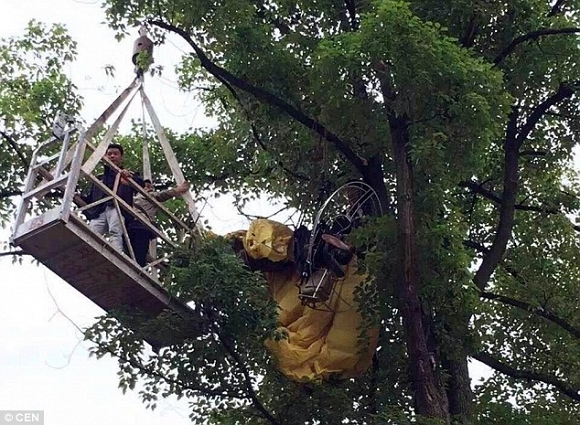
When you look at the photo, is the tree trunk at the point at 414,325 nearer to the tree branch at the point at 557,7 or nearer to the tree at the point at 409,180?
the tree at the point at 409,180

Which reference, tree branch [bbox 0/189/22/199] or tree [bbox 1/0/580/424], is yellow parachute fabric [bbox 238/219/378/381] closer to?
tree [bbox 1/0/580/424]

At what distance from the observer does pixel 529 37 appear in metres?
8.38

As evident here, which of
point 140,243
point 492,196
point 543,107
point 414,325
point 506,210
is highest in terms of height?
point 543,107

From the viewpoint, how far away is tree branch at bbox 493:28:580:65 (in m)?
8.28

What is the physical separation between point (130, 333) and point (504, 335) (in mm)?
4112

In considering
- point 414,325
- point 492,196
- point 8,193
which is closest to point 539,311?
point 492,196

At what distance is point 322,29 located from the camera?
880cm

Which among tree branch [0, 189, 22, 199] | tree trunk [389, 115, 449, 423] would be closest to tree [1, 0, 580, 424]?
tree trunk [389, 115, 449, 423]

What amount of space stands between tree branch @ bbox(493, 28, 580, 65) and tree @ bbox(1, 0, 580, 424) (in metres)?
0.03

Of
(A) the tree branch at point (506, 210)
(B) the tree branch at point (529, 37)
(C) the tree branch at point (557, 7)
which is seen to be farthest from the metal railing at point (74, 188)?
(C) the tree branch at point (557, 7)

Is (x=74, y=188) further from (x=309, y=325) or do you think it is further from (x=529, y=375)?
(x=529, y=375)

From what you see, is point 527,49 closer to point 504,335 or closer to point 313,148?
point 313,148

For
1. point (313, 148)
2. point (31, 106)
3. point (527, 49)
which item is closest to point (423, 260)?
point (313, 148)

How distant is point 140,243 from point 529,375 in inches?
154
